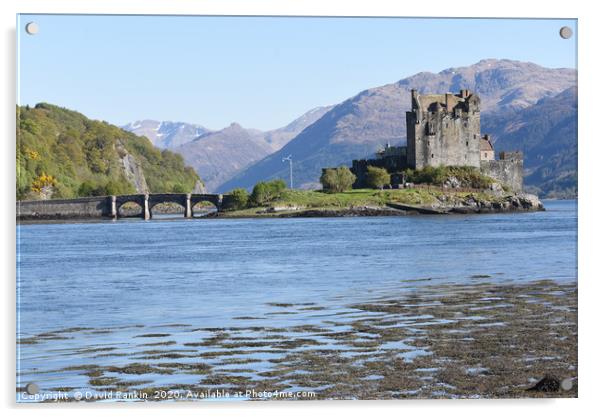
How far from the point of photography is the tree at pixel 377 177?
277 ft

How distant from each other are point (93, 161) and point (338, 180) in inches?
1262

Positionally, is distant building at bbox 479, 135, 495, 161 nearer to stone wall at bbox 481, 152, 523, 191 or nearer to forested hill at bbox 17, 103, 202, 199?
stone wall at bbox 481, 152, 523, 191

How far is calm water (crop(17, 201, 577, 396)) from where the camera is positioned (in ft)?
52.4

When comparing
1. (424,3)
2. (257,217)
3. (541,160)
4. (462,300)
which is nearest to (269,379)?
(424,3)

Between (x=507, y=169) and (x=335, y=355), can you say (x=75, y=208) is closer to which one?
(x=507, y=169)

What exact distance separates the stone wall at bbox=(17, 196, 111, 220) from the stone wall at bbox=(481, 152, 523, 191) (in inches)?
1226

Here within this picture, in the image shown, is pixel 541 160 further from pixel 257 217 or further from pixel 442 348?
pixel 442 348

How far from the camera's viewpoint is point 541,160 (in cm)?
11831

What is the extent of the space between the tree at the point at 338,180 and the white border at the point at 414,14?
73.7 m

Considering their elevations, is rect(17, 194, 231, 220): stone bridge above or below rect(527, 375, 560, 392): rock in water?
above

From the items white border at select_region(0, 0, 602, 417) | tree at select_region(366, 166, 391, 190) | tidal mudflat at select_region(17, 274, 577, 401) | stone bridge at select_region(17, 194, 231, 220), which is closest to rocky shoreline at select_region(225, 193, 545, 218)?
stone bridge at select_region(17, 194, 231, 220)

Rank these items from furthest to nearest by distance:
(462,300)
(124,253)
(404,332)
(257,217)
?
(257,217) → (124,253) → (462,300) → (404,332)

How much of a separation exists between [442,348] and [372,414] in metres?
2.75

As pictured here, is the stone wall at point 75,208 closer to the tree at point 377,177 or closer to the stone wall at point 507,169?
the tree at point 377,177
